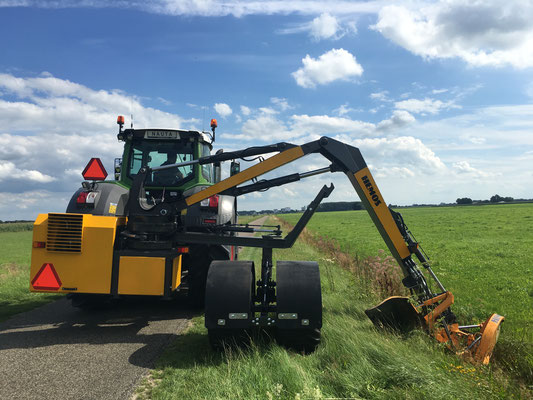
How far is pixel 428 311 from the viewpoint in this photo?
5.30 metres

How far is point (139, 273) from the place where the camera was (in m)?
5.20

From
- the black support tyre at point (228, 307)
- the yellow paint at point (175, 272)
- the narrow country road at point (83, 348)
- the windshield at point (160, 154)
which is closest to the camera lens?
the narrow country road at point (83, 348)

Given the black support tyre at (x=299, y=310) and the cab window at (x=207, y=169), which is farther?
the cab window at (x=207, y=169)

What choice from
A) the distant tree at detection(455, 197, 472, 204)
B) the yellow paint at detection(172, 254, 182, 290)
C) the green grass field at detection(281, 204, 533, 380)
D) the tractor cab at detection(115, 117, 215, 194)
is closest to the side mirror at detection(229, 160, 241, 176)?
the tractor cab at detection(115, 117, 215, 194)

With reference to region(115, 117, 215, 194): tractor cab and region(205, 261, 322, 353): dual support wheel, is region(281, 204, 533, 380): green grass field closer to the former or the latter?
region(205, 261, 322, 353): dual support wheel

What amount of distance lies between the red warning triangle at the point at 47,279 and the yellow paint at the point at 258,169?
222 cm

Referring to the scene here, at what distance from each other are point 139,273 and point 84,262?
798mm

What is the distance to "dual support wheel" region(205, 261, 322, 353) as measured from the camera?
4.48 metres

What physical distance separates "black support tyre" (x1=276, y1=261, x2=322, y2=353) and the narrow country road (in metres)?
1.67

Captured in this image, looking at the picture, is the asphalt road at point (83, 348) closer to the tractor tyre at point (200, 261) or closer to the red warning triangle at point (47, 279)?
the tractor tyre at point (200, 261)

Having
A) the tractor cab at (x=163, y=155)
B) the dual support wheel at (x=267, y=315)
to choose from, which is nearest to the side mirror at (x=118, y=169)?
the tractor cab at (x=163, y=155)

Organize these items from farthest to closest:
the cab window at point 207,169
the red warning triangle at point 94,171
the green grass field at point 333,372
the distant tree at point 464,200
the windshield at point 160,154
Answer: the distant tree at point 464,200 < the cab window at point 207,169 < the windshield at point 160,154 < the red warning triangle at point 94,171 < the green grass field at point 333,372

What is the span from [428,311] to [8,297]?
8626 mm

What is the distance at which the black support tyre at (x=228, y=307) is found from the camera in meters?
4.47
